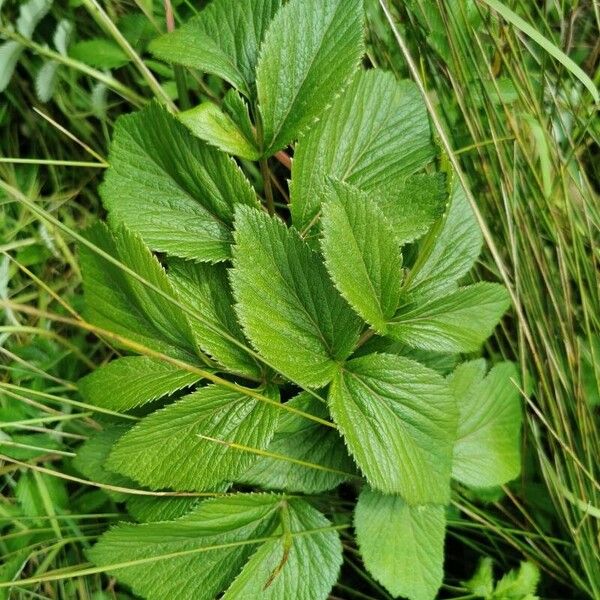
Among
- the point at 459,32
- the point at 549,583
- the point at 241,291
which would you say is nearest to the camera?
the point at 241,291

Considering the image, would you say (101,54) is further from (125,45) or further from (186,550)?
(186,550)

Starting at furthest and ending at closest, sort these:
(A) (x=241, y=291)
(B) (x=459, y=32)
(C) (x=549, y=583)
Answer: (C) (x=549, y=583), (B) (x=459, y=32), (A) (x=241, y=291)

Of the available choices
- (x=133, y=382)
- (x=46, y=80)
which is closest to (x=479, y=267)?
(x=133, y=382)

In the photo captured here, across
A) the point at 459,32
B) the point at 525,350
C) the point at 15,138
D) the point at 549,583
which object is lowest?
the point at 549,583

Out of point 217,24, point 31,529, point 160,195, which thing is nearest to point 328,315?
point 160,195

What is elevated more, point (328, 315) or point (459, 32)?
point (459, 32)

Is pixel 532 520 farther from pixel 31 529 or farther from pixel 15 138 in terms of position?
pixel 15 138

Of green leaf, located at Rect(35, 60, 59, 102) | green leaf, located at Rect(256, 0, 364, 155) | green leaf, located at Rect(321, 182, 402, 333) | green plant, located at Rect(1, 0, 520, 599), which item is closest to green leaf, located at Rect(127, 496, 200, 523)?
green plant, located at Rect(1, 0, 520, 599)

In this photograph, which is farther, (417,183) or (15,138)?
(15,138)
